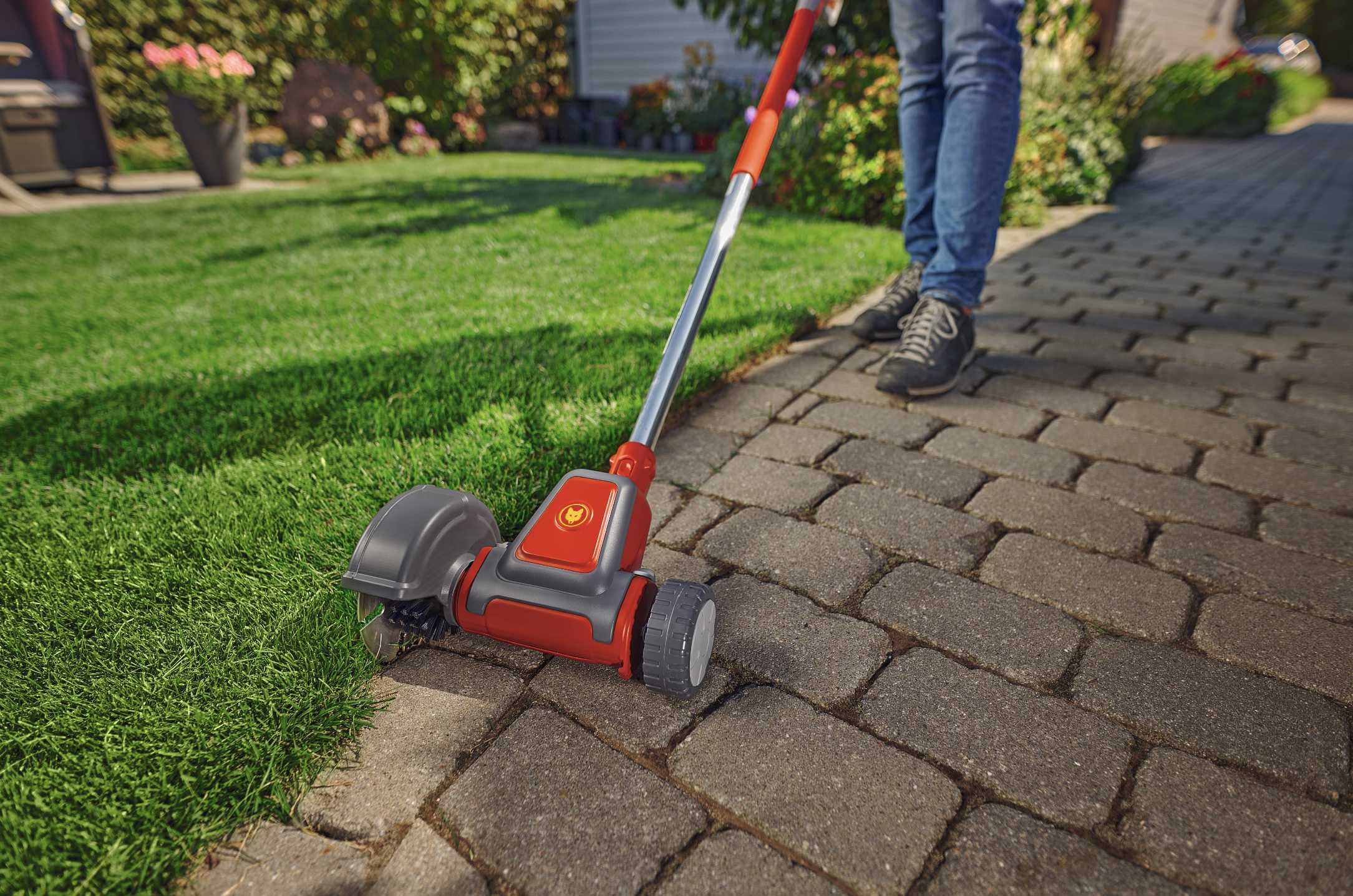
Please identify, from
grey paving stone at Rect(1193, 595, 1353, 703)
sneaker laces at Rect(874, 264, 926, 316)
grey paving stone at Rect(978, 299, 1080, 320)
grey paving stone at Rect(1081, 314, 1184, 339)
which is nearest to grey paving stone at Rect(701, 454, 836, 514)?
grey paving stone at Rect(1193, 595, 1353, 703)

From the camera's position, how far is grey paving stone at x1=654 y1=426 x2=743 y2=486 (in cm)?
204

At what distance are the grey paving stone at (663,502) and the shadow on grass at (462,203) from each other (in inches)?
139

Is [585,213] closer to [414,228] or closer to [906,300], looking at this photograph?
[414,228]

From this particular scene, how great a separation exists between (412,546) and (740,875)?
2.27 ft

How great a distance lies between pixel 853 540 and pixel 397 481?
1.08 metres

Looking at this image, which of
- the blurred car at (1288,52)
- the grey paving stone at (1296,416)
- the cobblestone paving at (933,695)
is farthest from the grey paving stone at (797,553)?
the blurred car at (1288,52)

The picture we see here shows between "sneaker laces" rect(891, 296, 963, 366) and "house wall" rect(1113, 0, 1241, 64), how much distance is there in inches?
494

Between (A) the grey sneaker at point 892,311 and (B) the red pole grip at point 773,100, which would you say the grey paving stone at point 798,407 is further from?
(B) the red pole grip at point 773,100

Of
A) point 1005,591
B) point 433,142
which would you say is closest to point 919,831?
point 1005,591

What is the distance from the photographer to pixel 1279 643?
1.39 metres

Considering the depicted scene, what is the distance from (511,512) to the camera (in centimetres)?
173

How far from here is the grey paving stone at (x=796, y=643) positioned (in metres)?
1.32

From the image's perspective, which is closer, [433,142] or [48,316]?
[48,316]

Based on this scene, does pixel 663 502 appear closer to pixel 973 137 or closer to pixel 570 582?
pixel 570 582
